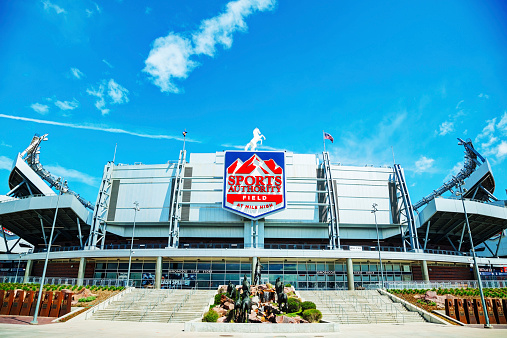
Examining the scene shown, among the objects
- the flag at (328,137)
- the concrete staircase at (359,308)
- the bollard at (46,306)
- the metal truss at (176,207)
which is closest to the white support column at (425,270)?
the concrete staircase at (359,308)

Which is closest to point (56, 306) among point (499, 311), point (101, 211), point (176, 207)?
point (176, 207)

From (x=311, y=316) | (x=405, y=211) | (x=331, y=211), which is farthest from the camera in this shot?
(x=405, y=211)

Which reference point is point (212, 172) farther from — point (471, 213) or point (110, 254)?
point (471, 213)

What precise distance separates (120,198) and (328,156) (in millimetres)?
40512

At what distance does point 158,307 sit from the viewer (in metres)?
35.5

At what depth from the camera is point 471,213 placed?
57.1 meters

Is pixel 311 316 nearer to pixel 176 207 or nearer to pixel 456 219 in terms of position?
pixel 176 207

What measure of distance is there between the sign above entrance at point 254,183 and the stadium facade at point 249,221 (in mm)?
183

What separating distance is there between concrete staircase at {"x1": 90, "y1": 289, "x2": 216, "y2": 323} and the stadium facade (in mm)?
11304

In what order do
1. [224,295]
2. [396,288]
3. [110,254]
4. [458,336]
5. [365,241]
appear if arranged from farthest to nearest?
1. [365,241]
2. [110,254]
3. [396,288]
4. [224,295]
5. [458,336]

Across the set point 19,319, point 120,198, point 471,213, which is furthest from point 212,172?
point 471,213

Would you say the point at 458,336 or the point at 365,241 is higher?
the point at 365,241

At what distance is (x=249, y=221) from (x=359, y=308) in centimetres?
2735

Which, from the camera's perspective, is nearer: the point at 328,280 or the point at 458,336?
the point at 458,336
